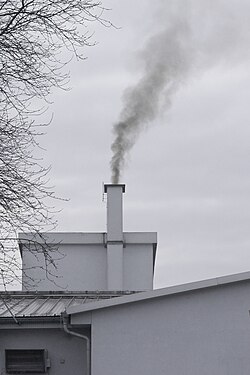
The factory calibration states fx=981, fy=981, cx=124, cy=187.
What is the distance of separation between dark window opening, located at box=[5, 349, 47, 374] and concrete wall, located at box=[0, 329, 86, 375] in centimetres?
10

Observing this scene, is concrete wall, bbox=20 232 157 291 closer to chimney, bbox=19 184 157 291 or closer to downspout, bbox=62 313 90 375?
chimney, bbox=19 184 157 291

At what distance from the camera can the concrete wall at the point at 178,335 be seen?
1742 centimetres

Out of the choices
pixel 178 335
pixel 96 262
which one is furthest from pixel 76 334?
pixel 96 262

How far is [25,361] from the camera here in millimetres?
18734

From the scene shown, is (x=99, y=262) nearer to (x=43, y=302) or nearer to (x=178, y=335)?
(x=43, y=302)

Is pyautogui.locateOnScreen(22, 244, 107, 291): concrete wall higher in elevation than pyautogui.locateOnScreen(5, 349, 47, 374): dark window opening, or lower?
higher

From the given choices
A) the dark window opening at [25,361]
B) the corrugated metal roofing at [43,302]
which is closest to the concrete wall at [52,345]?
the dark window opening at [25,361]

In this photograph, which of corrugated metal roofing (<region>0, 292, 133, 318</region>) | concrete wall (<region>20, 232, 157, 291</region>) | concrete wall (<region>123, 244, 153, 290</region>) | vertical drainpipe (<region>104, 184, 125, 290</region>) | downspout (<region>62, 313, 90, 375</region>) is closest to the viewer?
downspout (<region>62, 313, 90, 375</region>)

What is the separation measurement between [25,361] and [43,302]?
89.2 inches

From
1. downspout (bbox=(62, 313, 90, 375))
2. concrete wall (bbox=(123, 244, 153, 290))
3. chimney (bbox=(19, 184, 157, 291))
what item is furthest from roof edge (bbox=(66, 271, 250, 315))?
concrete wall (bbox=(123, 244, 153, 290))

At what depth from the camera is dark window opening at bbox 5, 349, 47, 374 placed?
61.0 feet

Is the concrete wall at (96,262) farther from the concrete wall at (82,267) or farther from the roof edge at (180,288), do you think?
the roof edge at (180,288)

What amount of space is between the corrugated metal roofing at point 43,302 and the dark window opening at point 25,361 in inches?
29.9

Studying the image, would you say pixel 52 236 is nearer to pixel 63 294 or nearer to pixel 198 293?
pixel 63 294
